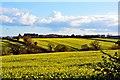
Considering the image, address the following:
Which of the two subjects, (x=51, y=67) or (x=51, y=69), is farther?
(x=51, y=67)

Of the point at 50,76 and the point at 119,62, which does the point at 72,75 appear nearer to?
the point at 50,76

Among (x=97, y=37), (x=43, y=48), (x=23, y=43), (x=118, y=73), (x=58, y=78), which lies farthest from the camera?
(x=97, y=37)

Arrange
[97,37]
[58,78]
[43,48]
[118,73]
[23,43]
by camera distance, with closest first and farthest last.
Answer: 1. [118,73]
2. [58,78]
3. [43,48]
4. [23,43]
5. [97,37]

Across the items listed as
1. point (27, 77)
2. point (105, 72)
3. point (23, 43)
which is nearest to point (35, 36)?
point (23, 43)

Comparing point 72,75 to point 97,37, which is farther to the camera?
point 97,37

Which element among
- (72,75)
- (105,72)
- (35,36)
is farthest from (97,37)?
(105,72)

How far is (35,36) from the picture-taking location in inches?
4240

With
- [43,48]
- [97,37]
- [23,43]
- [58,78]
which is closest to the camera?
[58,78]

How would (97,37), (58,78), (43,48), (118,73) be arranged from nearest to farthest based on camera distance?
(118,73)
(58,78)
(43,48)
(97,37)

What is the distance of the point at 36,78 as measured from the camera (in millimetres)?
18078

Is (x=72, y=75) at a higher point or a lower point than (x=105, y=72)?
lower

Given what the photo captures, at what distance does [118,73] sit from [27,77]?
12.7 metres

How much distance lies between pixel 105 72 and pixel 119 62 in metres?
0.40

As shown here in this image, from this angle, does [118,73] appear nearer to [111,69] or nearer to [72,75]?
[111,69]
